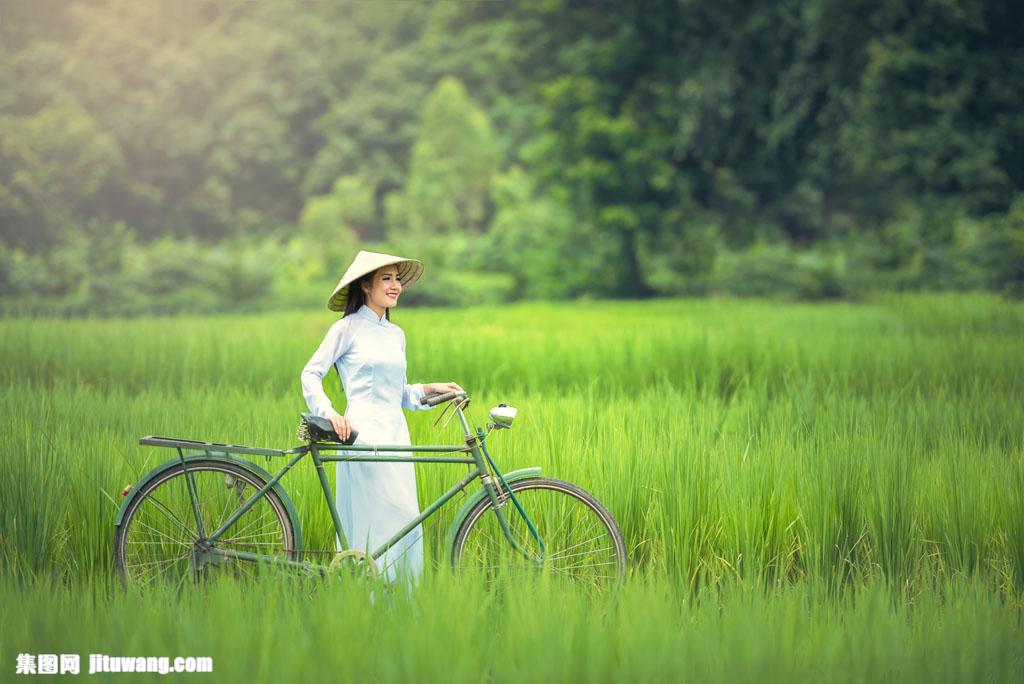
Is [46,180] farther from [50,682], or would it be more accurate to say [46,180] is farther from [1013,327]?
[50,682]

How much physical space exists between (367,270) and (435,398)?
538 millimetres

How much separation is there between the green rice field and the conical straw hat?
98 cm

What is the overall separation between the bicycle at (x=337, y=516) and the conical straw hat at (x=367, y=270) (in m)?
0.53

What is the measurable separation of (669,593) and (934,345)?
818 cm

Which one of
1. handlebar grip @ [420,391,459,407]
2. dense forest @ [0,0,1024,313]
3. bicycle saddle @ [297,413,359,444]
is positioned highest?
dense forest @ [0,0,1024,313]

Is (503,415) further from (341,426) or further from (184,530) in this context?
(184,530)

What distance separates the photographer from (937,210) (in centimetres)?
2452

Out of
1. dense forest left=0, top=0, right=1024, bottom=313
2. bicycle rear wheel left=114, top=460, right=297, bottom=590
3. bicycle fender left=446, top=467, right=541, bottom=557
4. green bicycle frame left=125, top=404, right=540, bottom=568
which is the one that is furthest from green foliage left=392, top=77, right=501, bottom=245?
bicycle fender left=446, top=467, right=541, bottom=557

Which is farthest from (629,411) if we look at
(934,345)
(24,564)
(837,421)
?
(934,345)

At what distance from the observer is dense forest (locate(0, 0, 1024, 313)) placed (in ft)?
77.1

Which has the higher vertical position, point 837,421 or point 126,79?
point 126,79

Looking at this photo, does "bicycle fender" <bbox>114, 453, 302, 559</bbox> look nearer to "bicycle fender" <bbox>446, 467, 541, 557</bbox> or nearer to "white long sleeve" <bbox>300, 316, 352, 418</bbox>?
"white long sleeve" <bbox>300, 316, 352, 418</bbox>

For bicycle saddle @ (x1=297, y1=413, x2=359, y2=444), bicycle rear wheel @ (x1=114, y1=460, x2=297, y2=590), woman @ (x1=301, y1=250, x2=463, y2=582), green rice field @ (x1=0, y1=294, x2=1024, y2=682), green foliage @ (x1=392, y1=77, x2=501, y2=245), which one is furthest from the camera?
green foliage @ (x1=392, y1=77, x2=501, y2=245)

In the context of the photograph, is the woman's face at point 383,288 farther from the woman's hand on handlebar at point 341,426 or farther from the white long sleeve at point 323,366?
the woman's hand on handlebar at point 341,426
